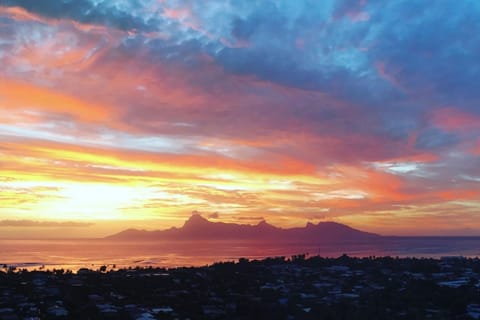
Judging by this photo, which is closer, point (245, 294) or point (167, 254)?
point (245, 294)

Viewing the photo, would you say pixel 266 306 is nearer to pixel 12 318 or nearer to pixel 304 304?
pixel 304 304

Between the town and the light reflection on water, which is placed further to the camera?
the light reflection on water

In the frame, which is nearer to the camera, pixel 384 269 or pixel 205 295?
pixel 205 295

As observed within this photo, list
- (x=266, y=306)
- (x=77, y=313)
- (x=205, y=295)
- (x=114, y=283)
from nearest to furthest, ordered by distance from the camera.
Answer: (x=77, y=313) → (x=266, y=306) → (x=205, y=295) → (x=114, y=283)

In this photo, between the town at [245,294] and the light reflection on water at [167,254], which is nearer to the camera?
the town at [245,294]

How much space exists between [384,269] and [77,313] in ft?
55.1

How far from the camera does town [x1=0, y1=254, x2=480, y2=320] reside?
15820 millimetres

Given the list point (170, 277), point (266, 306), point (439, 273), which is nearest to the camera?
point (266, 306)

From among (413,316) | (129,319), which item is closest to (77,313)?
(129,319)

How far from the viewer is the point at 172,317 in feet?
50.8

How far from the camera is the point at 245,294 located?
1881 centimetres

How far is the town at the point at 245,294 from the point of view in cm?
1582

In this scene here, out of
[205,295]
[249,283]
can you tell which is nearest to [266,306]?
[205,295]

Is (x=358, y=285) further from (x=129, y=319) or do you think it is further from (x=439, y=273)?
(x=129, y=319)
